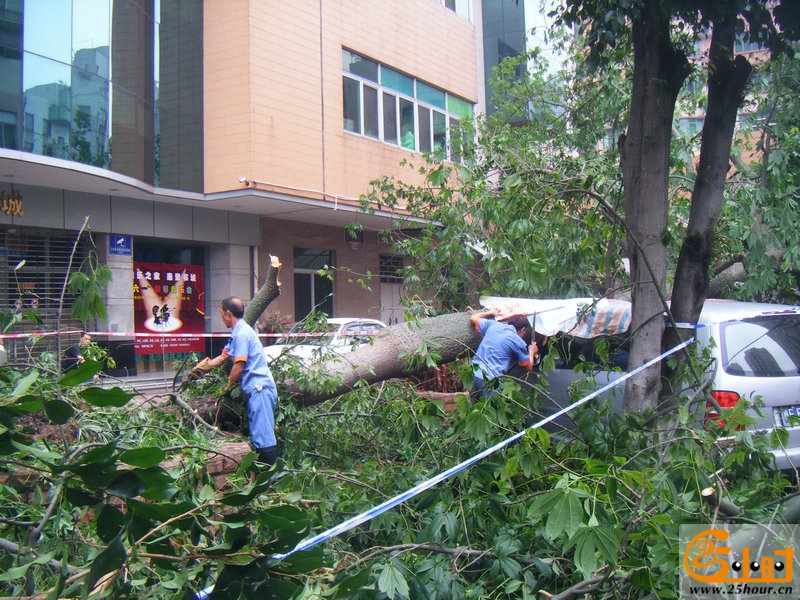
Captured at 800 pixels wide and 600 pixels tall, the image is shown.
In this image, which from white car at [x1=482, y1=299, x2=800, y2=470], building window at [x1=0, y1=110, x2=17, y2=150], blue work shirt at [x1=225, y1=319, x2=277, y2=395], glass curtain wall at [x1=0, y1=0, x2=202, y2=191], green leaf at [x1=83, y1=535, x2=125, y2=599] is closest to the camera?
green leaf at [x1=83, y1=535, x2=125, y2=599]

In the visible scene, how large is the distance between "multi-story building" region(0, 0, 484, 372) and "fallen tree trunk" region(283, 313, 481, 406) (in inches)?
162

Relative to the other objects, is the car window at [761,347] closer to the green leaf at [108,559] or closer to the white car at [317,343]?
the white car at [317,343]

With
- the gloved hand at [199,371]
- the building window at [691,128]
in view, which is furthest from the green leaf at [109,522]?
the building window at [691,128]

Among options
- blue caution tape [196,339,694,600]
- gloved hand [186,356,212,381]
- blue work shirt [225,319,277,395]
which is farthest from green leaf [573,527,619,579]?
gloved hand [186,356,212,381]

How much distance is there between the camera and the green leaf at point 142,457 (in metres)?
1.72

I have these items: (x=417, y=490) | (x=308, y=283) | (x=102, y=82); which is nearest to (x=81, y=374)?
(x=417, y=490)

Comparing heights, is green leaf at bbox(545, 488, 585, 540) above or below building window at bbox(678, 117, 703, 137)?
below

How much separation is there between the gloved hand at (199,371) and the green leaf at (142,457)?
3672mm

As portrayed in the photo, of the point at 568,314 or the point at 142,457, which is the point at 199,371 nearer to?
the point at 568,314

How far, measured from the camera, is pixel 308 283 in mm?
16625

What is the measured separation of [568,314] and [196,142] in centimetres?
973

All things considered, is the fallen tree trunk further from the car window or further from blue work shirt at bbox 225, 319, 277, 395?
the car window

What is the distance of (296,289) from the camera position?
1623 cm

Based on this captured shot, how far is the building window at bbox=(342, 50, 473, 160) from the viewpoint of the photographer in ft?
50.6
